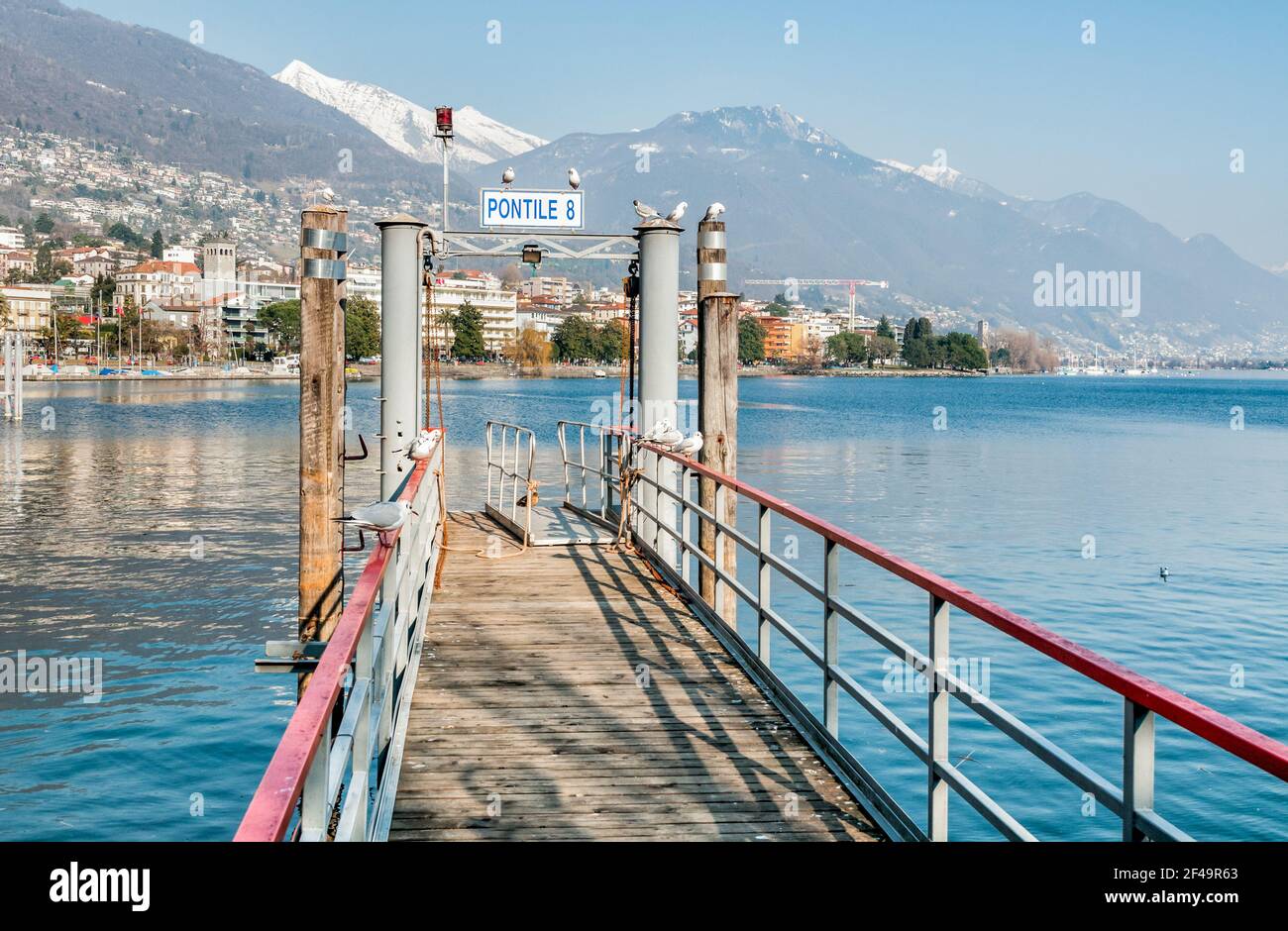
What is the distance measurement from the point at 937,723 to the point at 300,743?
10.2 feet

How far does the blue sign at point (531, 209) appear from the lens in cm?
1605

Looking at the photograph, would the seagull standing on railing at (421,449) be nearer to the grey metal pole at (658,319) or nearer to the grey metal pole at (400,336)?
the grey metal pole at (400,336)

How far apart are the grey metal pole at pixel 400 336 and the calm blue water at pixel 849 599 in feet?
12.4

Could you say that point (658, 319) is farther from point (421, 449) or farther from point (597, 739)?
point (597, 739)

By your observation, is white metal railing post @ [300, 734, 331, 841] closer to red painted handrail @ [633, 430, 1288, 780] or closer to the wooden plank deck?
the wooden plank deck

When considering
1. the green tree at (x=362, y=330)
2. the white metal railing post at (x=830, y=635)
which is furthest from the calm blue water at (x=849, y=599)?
the green tree at (x=362, y=330)

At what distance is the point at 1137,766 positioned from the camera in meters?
3.70

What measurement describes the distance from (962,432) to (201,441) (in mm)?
45695

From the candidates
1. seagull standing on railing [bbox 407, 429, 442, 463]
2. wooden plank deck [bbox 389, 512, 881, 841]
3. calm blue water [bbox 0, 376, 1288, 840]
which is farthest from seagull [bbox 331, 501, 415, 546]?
calm blue water [bbox 0, 376, 1288, 840]

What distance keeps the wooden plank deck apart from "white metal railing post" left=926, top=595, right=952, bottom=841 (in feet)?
1.49

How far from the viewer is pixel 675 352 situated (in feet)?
50.1

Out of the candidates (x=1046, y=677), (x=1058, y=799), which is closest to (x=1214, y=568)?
(x=1046, y=677)

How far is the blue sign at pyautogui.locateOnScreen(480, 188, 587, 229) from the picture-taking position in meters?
16.0
